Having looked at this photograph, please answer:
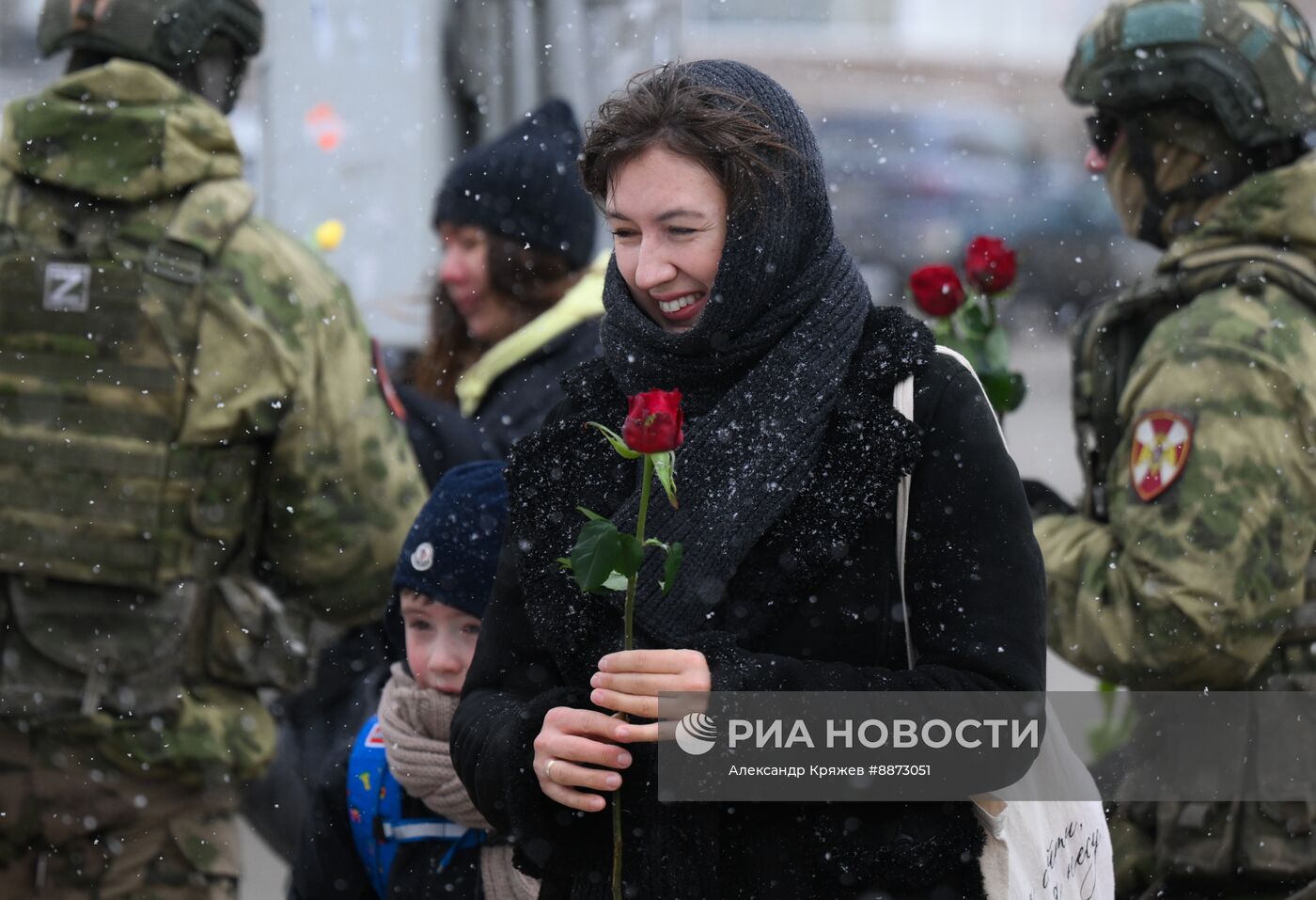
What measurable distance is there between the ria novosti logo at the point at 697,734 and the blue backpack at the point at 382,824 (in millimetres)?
882

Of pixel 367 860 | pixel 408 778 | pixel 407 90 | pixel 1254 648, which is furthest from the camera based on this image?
A: pixel 407 90

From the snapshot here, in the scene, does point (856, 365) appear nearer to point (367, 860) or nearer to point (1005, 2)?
point (367, 860)

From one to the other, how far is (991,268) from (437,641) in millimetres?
1267

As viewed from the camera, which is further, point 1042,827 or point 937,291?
point 937,291

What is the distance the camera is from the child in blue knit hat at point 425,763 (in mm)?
2697

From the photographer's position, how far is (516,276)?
495 cm

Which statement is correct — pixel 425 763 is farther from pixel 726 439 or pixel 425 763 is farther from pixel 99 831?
pixel 99 831

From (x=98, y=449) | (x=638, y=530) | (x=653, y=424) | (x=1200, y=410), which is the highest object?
(x=653, y=424)

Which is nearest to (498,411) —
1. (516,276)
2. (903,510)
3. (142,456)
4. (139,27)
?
(516,276)

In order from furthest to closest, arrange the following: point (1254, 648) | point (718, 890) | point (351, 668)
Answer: point (351, 668)
point (1254, 648)
point (718, 890)

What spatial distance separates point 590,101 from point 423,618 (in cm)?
468

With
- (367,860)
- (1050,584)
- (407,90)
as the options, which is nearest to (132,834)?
(367,860)

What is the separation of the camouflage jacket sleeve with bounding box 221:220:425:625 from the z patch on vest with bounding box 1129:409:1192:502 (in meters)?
1.62

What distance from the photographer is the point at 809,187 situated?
2119 mm
